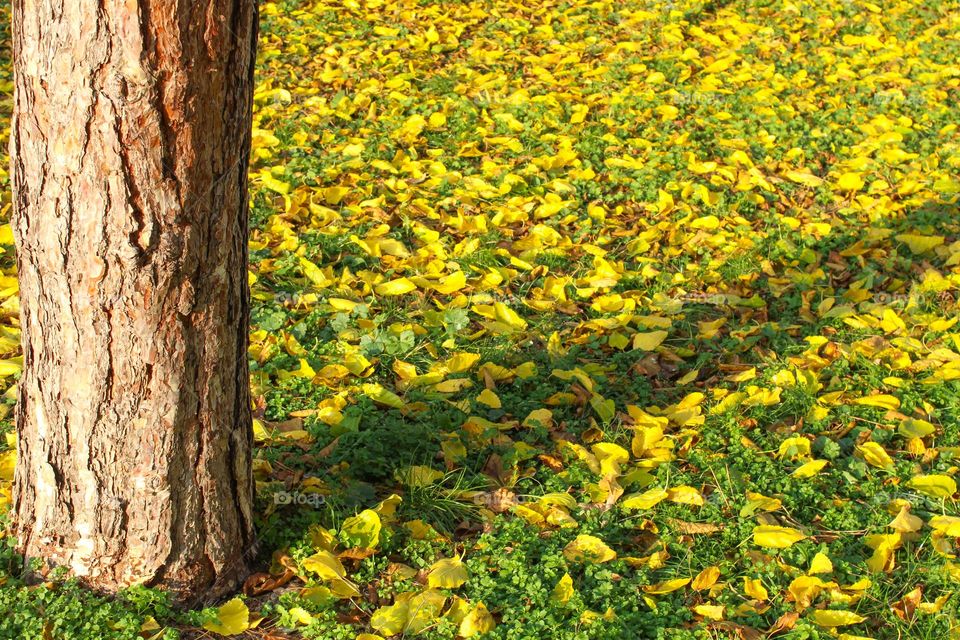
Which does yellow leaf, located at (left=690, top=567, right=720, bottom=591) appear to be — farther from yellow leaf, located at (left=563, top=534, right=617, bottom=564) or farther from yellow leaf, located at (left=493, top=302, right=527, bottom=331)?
yellow leaf, located at (left=493, top=302, right=527, bottom=331)

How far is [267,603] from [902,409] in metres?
2.24

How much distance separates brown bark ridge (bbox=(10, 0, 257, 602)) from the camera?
2.07 metres

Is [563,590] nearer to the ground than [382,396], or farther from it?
nearer to the ground

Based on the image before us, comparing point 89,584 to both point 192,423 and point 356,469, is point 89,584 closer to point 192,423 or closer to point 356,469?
point 192,423

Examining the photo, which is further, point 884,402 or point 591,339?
point 591,339

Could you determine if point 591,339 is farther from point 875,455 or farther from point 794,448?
point 875,455

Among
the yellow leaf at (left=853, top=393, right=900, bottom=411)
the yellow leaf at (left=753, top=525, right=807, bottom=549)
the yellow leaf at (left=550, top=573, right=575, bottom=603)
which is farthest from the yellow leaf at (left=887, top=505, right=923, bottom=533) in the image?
the yellow leaf at (left=550, top=573, right=575, bottom=603)

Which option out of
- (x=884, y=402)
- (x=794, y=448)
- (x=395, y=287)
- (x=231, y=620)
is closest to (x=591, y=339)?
(x=395, y=287)

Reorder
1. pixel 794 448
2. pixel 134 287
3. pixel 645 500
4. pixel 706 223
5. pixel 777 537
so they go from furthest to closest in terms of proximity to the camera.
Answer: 1. pixel 706 223
2. pixel 794 448
3. pixel 645 500
4. pixel 777 537
5. pixel 134 287

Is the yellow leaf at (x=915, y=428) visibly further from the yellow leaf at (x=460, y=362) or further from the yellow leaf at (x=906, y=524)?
the yellow leaf at (x=460, y=362)

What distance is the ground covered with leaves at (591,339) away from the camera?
276 centimetres

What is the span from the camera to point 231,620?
260 centimetres

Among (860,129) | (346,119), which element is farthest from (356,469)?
(860,129)

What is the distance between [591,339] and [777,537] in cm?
118
